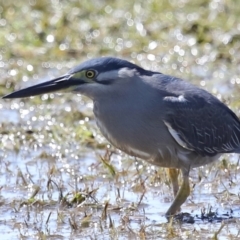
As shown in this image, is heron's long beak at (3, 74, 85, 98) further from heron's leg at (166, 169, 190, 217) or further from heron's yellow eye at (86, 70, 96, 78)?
heron's leg at (166, 169, 190, 217)

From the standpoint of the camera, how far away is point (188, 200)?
754cm

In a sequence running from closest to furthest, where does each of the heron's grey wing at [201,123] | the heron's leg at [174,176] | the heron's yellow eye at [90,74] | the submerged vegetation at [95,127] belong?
the heron's yellow eye at [90,74] → the submerged vegetation at [95,127] → the heron's grey wing at [201,123] → the heron's leg at [174,176]

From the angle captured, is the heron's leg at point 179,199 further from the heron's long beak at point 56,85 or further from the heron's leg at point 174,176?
the heron's long beak at point 56,85

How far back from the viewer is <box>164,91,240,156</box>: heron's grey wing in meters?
7.04

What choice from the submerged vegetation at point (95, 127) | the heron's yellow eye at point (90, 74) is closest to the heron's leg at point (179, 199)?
the submerged vegetation at point (95, 127)

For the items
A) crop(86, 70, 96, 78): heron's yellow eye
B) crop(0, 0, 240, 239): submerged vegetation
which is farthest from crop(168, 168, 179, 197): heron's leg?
crop(86, 70, 96, 78): heron's yellow eye

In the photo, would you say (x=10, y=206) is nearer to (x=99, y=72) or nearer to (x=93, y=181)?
(x=93, y=181)

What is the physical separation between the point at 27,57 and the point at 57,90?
517cm

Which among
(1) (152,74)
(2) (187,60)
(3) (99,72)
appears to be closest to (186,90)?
(1) (152,74)

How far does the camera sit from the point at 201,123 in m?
7.39

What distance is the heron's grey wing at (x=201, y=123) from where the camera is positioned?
704 cm

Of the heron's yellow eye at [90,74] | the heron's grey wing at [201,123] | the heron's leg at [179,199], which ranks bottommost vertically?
the heron's leg at [179,199]

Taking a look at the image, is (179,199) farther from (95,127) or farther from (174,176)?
(95,127)

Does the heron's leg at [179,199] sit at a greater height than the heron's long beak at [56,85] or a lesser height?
lesser
